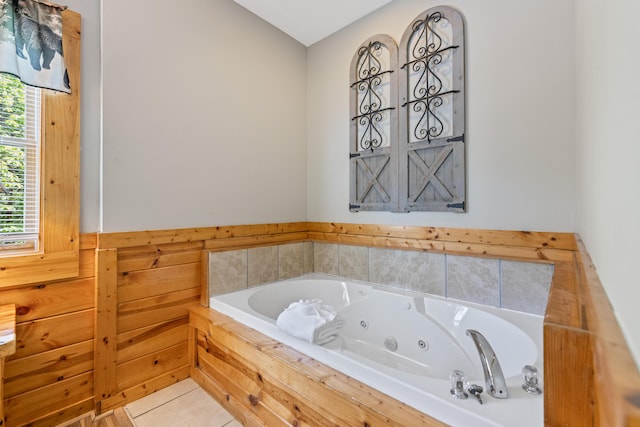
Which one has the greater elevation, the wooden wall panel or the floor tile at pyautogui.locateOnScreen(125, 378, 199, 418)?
the wooden wall panel

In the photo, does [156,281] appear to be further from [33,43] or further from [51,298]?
[33,43]

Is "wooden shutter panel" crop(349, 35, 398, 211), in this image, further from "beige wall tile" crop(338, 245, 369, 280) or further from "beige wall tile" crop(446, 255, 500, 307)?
"beige wall tile" crop(446, 255, 500, 307)

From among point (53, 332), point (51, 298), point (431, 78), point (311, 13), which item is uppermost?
point (311, 13)

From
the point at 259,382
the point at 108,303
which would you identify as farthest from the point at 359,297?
the point at 108,303

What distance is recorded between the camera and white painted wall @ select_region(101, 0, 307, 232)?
5.99 feet

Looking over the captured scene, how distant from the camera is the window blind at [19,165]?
1480mm

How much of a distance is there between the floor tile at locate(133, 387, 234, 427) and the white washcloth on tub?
68 centimetres

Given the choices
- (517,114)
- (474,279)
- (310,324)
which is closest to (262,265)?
(310,324)

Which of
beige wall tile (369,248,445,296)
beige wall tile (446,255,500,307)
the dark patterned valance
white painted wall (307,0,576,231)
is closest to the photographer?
the dark patterned valance

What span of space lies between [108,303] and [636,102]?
2.29m

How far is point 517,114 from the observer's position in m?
1.79

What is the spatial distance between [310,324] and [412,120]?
5.39ft

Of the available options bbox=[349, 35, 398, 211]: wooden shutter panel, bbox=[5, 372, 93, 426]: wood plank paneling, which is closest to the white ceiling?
bbox=[349, 35, 398, 211]: wooden shutter panel

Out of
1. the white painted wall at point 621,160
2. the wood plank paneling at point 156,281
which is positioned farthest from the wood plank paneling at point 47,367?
the white painted wall at point 621,160
